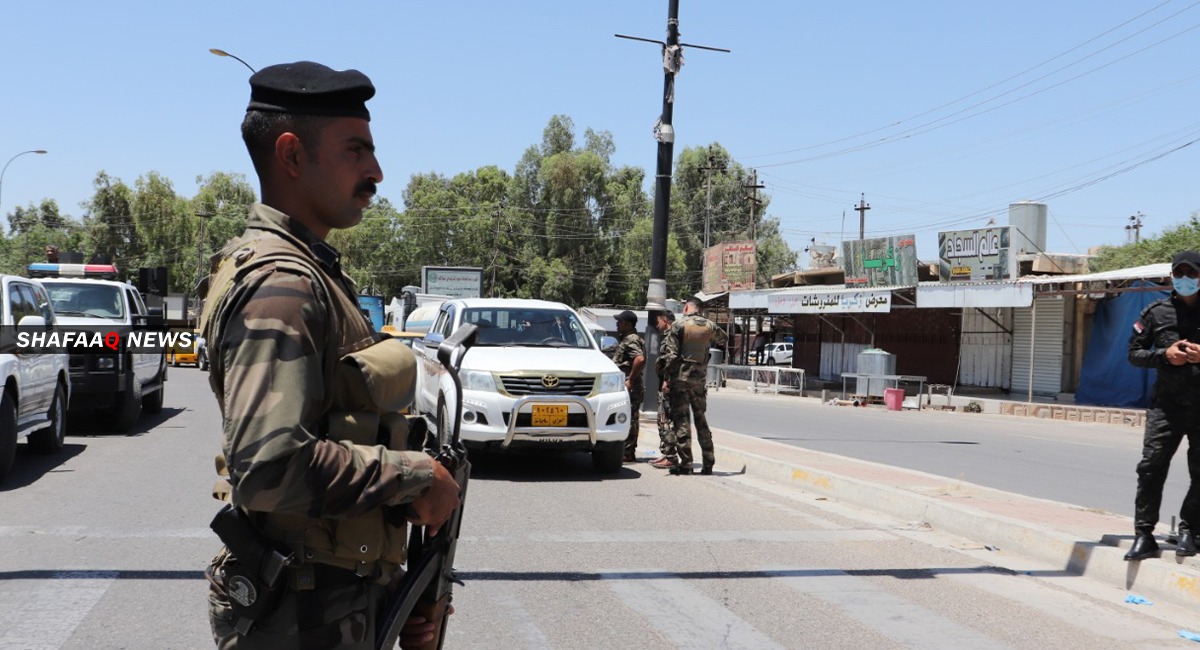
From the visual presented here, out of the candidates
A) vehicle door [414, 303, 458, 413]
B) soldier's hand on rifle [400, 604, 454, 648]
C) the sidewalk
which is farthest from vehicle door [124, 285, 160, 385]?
soldier's hand on rifle [400, 604, 454, 648]

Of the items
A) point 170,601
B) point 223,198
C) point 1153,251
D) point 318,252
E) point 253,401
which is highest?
point 223,198

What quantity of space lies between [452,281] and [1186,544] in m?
35.2

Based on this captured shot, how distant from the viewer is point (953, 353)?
31.7m

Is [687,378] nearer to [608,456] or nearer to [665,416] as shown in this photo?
[665,416]

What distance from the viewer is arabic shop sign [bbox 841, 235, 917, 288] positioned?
31.5 metres

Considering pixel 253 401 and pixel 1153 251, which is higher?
pixel 1153 251

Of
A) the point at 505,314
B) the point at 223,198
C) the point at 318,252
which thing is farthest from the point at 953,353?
the point at 223,198

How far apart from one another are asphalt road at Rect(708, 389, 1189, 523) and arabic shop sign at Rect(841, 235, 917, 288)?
694 cm

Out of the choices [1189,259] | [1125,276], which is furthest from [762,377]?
[1189,259]

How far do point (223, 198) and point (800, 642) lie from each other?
7829 centimetres

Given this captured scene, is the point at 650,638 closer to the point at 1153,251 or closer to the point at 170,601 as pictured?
the point at 170,601

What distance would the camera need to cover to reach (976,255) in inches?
1172

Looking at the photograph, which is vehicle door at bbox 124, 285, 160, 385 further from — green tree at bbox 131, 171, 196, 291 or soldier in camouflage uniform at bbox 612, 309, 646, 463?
green tree at bbox 131, 171, 196, 291

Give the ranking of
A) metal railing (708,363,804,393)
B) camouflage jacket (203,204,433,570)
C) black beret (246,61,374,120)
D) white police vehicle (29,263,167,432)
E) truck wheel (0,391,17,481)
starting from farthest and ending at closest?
metal railing (708,363,804,393) < white police vehicle (29,263,167,432) < truck wheel (0,391,17,481) < black beret (246,61,374,120) < camouflage jacket (203,204,433,570)
